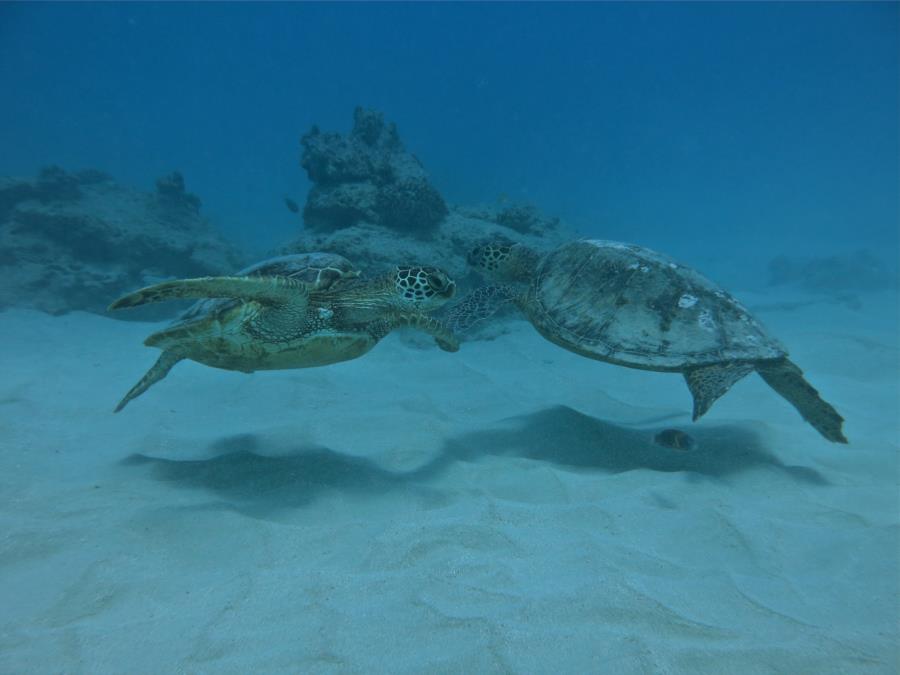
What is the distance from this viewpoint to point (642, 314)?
4.30 m

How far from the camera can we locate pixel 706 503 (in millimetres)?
3375

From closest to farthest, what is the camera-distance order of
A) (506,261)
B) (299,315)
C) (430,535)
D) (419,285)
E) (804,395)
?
(430,535) → (299,315) → (419,285) → (804,395) → (506,261)

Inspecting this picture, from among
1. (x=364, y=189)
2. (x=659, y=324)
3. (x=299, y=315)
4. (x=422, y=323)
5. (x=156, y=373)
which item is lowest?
(x=156, y=373)

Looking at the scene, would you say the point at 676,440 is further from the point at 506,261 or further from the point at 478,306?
the point at 506,261

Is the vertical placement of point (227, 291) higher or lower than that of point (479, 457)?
higher

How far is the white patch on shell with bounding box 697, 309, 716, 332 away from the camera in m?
4.12

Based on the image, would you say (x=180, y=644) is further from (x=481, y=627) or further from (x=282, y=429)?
(x=282, y=429)

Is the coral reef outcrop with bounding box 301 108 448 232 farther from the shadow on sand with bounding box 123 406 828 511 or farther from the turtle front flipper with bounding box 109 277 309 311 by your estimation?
the turtle front flipper with bounding box 109 277 309 311

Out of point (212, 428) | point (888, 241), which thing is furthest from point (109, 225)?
point (888, 241)

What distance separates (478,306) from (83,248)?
13.0 meters

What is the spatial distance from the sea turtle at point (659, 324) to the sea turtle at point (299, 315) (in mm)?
1173

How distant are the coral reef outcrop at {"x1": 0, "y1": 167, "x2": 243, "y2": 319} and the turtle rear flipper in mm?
13400

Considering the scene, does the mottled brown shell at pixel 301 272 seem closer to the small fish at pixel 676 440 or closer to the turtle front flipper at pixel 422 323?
the turtle front flipper at pixel 422 323

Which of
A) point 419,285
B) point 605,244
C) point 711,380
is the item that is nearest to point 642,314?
point 711,380
